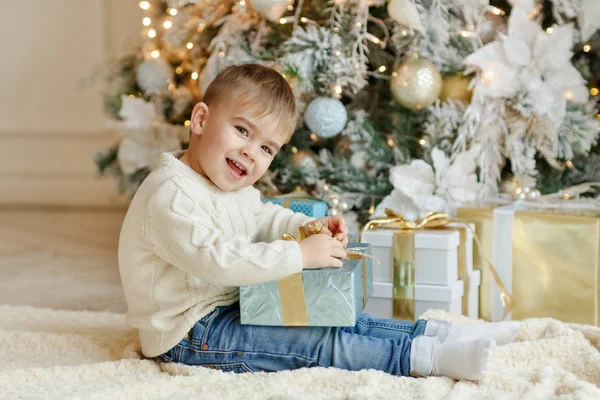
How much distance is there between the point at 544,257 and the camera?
1.47 m

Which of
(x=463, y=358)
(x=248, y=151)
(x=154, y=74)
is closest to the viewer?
(x=463, y=358)

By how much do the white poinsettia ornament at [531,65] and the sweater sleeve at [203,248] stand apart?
80 cm

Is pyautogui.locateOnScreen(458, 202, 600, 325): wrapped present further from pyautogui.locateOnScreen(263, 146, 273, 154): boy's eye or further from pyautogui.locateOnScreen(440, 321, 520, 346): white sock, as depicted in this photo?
pyautogui.locateOnScreen(263, 146, 273, 154): boy's eye

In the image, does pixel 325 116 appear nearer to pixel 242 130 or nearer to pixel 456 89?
pixel 456 89

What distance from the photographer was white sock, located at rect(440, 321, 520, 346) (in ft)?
3.80

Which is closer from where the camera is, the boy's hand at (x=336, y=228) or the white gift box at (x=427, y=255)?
the boy's hand at (x=336, y=228)

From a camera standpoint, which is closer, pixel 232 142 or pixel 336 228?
pixel 232 142

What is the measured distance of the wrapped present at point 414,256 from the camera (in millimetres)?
1438

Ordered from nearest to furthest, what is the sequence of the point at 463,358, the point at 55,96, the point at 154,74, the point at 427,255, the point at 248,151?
1. the point at 463,358
2. the point at 248,151
3. the point at 427,255
4. the point at 154,74
5. the point at 55,96

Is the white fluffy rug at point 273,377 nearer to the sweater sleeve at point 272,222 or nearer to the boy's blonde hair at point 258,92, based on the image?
the sweater sleeve at point 272,222

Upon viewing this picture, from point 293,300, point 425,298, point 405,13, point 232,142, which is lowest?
point 425,298

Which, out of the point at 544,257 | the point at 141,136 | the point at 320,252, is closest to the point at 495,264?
the point at 544,257

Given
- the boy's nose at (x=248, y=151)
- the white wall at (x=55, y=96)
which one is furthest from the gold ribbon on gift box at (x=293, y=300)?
the white wall at (x=55, y=96)

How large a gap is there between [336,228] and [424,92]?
19.8 inches
